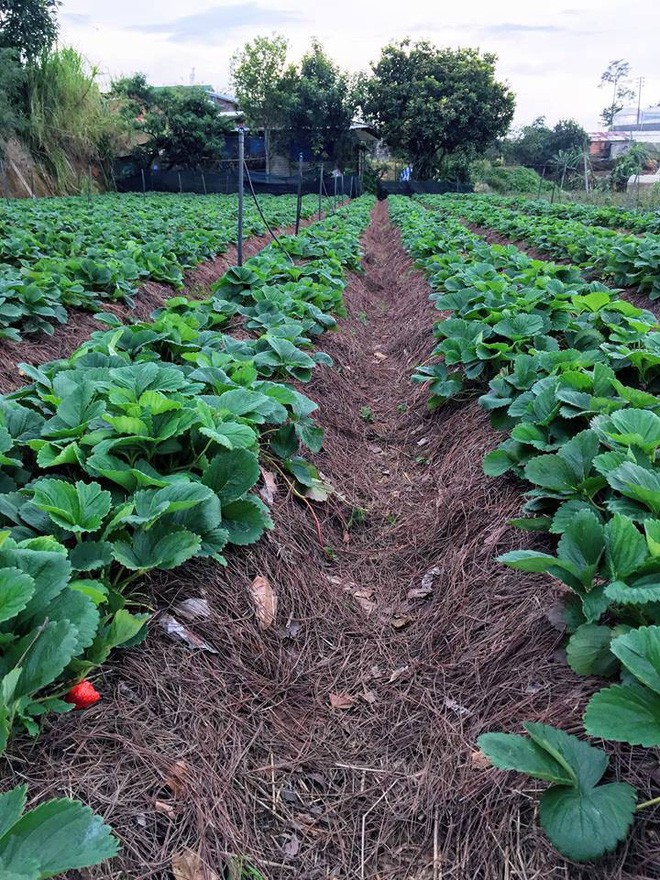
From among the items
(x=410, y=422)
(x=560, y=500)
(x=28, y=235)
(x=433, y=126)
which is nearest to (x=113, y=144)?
(x=433, y=126)

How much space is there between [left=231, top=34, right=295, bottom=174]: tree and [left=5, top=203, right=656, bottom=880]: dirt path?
170 ft

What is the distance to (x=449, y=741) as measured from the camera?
1.94 meters

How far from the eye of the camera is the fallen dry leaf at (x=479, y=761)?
5.69 feet

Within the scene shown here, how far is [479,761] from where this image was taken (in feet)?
5.81

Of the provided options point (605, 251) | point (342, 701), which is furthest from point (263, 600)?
point (605, 251)

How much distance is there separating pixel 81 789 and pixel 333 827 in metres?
0.71

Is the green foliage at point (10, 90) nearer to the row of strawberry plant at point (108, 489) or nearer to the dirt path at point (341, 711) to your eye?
the row of strawberry plant at point (108, 489)

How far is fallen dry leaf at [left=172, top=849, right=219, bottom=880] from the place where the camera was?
1395mm

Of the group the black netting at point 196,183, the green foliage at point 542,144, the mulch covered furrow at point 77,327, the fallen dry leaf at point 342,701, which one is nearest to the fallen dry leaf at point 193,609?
the fallen dry leaf at point 342,701

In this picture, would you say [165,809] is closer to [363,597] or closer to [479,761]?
[479,761]

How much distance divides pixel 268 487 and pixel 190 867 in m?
1.66

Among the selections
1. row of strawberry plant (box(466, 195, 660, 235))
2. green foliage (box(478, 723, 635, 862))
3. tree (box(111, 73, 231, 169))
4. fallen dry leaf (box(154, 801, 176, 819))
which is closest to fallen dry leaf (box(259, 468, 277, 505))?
fallen dry leaf (box(154, 801, 176, 819))

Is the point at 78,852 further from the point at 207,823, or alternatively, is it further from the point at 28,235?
the point at 28,235

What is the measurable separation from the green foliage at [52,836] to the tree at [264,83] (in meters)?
53.4
